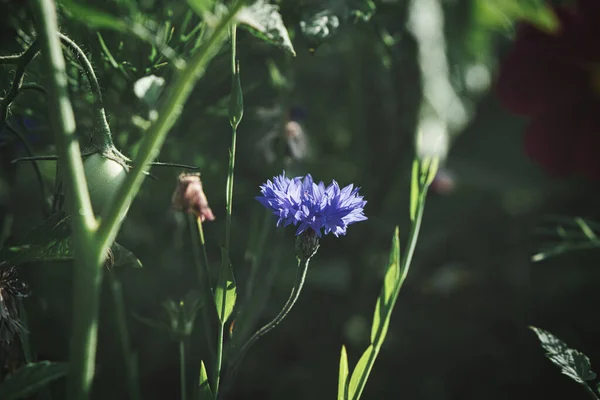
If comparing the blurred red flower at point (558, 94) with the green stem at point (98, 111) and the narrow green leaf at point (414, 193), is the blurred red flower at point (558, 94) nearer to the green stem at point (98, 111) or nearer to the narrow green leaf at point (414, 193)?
the narrow green leaf at point (414, 193)

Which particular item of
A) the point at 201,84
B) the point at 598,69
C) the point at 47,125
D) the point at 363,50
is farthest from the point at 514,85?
the point at 47,125

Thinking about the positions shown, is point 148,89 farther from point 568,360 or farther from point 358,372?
point 568,360

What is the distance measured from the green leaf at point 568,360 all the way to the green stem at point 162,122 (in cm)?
30

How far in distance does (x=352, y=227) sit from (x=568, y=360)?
1.36 ft

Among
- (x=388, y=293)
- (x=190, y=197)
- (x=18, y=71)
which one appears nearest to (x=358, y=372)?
(x=388, y=293)

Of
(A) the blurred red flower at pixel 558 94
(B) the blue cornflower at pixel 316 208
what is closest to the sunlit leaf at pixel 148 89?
(B) the blue cornflower at pixel 316 208

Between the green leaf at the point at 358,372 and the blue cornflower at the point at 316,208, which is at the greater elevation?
the blue cornflower at the point at 316,208

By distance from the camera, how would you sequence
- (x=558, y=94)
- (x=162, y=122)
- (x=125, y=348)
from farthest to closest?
(x=558, y=94) < (x=125, y=348) < (x=162, y=122)

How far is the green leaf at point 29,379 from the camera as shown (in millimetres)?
371

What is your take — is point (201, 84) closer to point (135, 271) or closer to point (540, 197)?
point (135, 271)

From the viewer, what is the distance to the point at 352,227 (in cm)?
86

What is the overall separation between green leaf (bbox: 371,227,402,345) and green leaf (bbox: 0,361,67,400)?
216 mm

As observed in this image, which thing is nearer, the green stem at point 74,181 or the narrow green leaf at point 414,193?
the green stem at point 74,181

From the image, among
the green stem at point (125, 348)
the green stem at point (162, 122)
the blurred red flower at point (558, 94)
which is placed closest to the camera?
the green stem at point (162, 122)
